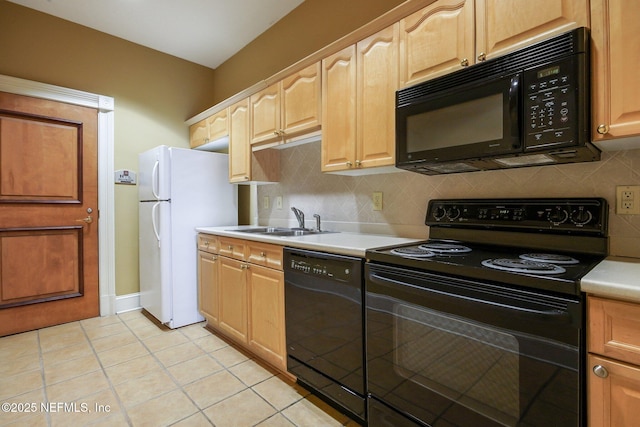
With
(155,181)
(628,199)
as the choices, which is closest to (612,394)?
(628,199)

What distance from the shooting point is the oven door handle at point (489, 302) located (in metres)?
0.89

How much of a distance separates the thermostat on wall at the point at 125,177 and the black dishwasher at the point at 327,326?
7.78 ft

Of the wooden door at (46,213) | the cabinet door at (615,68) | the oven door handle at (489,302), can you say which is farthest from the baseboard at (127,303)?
the cabinet door at (615,68)

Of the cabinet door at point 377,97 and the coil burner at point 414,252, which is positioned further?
the cabinet door at point 377,97

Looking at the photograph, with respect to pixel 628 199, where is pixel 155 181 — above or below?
above

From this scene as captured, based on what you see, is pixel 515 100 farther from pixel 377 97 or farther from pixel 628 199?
pixel 377 97

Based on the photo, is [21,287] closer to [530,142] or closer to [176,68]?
[176,68]

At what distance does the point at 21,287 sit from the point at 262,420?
264cm

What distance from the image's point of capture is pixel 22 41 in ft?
8.95

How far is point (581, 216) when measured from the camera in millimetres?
1281

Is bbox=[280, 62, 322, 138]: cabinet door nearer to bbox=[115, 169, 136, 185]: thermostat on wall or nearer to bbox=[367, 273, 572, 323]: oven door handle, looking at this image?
bbox=[367, 273, 572, 323]: oven door handle

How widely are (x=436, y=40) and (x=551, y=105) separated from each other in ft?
2.09

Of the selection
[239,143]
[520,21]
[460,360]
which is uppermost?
[520,21]

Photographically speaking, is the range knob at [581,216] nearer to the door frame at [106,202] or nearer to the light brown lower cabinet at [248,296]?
the light brown lower cabinet at [248,296]
